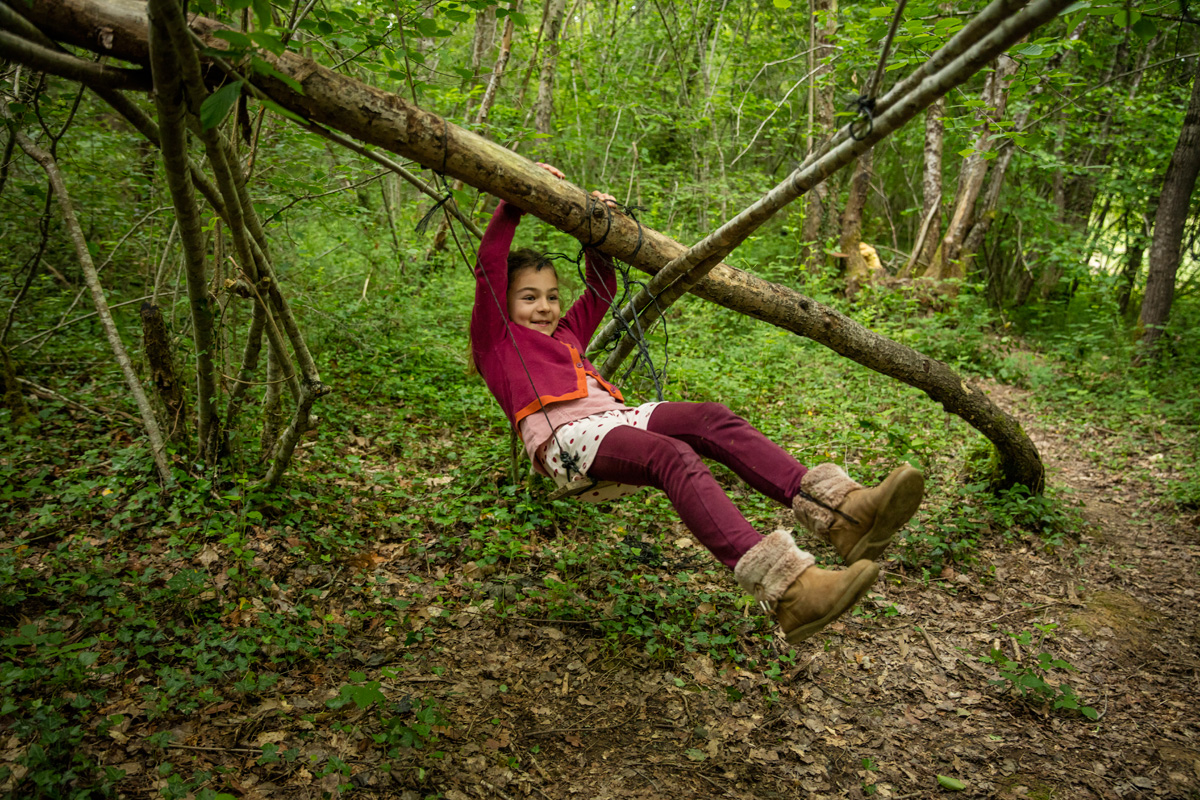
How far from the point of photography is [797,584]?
82.9 inches

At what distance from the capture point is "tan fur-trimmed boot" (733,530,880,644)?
2.03 metres

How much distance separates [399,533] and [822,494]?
2657 millimetres

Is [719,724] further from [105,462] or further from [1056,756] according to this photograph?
[105,462]

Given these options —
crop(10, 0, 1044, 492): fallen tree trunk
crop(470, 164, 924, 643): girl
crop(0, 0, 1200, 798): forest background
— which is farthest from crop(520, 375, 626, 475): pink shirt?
crop(10, 0, 1044, 492): fallen tree trunk

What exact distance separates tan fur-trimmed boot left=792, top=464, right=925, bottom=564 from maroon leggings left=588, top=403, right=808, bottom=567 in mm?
108

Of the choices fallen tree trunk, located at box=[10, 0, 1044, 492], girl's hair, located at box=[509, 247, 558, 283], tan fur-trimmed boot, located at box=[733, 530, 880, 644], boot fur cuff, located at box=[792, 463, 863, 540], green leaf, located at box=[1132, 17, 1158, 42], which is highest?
green leaf, located at box=[1132, 17, 1158, 42]

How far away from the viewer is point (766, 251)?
11.5 m

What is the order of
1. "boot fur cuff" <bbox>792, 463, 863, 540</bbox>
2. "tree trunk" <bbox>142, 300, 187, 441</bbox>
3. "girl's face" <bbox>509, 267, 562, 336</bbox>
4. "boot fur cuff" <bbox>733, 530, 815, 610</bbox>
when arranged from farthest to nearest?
"tree trunk" <bbox>142, 300, 187, 441</bbox>, "girl's face" <bbox>509, 267, 562, 336</bbox>, "boot fur cuff" <bbox>792, 463, 863, 540</bbox>, "boot fur cuff" <bbox>733, 530, 815, 610</bbox>

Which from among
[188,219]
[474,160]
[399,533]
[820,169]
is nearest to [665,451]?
[820,169]

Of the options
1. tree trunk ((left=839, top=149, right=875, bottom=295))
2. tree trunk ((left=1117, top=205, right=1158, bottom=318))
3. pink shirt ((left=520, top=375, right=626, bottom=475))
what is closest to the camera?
pink shirt ((left=520, top=375, right=626, bottom=475))

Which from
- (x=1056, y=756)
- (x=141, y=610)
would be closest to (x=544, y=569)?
(x=141, y=610)

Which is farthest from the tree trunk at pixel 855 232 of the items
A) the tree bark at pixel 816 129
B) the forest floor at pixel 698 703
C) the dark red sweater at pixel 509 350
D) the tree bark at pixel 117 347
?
the tree bark at pixel 117 347

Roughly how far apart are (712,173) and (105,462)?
1010 centimetres

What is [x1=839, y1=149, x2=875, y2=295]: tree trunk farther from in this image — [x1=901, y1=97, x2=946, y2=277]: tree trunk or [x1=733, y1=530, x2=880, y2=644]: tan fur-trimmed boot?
[x1=733, y1=530, x2=880, y2=644]: tan fur-trimmed boot
